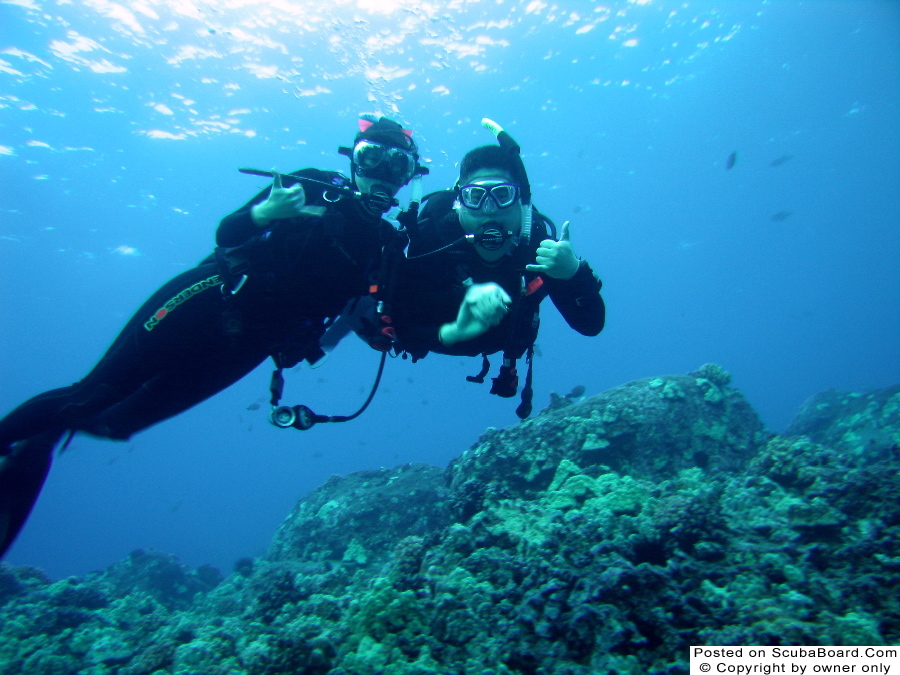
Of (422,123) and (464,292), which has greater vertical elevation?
(422,123)

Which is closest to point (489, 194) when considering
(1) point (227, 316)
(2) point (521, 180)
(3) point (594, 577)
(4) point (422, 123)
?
(2) point (521, 180)

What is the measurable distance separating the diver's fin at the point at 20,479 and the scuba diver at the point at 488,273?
10.1 feet

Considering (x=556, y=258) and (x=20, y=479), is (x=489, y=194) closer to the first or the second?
(x=556, y=258)

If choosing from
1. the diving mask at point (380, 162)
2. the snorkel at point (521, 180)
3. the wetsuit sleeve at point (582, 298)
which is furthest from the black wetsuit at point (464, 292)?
the diving mask at point (380, 162)

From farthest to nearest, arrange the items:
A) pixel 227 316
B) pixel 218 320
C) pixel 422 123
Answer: pixel 422 123, pixel 218 320, pixel 227 316

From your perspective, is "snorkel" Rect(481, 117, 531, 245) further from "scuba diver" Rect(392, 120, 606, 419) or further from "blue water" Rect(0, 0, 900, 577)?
"blue water" Rect(0, 0, 900, 577)

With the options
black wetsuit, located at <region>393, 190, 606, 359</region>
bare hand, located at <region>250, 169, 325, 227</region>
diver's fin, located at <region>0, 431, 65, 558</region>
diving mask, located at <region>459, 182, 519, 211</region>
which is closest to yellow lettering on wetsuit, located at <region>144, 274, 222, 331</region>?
bare hand, located at <region>250, 169, 325, 227</region>

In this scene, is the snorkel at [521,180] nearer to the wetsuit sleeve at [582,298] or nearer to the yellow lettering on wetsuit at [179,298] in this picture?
the wetsuit sleeve at [582,298]

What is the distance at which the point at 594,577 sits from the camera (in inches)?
110

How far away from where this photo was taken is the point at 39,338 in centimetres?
5669

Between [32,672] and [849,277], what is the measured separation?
403ft

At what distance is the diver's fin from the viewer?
10.9 ft

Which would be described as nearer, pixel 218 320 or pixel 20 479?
pixel 20 479

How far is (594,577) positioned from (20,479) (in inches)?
175
